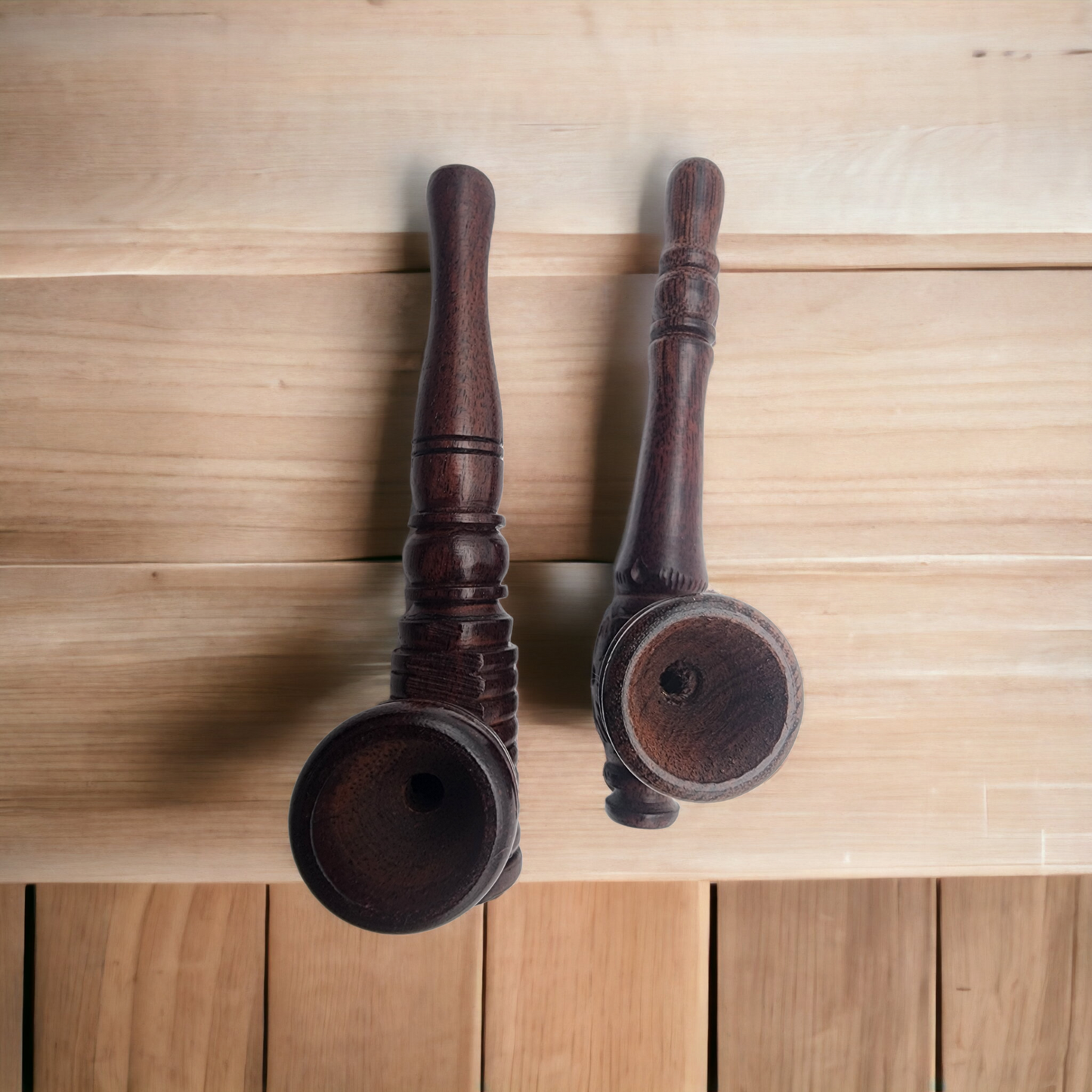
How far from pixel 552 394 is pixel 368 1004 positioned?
18.7 inches

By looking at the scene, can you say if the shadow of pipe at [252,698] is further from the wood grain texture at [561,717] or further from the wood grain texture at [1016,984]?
the wood grain texture at [1016,984]

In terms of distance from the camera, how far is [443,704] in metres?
0.41

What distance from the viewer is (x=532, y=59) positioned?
57cm

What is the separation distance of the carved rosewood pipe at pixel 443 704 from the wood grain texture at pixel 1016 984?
0.41m

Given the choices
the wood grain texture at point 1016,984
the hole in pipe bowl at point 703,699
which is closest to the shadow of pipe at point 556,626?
the hole in pipe bowl at point 703,699

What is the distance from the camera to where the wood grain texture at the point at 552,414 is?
0.56 meters

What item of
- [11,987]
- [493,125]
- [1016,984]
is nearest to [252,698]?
[11,987]

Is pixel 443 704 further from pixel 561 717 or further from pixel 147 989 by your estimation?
pixel 147 989

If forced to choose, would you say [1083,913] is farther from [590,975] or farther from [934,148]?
[934,148]

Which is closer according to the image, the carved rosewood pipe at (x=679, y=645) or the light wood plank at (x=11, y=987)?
the carved rosewood pipe at (x=679, y=645)

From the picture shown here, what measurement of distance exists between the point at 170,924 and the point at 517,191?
0.60m

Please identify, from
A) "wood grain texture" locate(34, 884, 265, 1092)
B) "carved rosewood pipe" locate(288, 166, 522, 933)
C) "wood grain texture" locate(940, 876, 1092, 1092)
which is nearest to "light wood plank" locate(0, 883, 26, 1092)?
"wood grain texture" locate(34, 884, 265, 1092)

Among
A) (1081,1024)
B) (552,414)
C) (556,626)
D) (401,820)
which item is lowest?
(1081,1024)

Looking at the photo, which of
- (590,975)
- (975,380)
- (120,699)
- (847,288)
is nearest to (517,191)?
(847,288)
